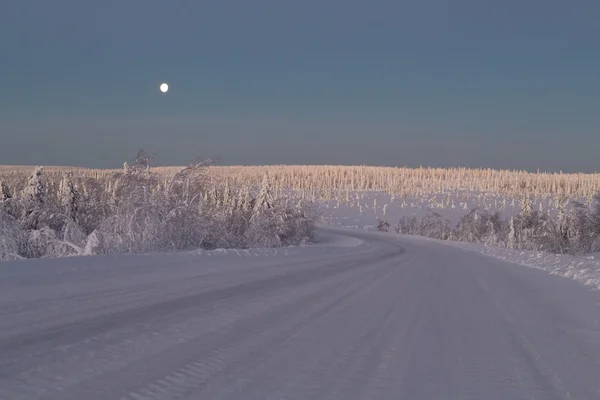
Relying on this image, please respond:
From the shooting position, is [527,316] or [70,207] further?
[70,207]

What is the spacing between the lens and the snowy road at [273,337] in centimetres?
530

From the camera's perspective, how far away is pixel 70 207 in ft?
89.2

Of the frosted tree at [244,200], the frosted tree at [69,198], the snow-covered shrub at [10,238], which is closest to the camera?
the snow-covered shrub at [10,238]

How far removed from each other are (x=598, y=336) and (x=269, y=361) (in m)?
4.89

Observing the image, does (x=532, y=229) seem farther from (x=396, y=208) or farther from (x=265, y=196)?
(x=396, y=208)

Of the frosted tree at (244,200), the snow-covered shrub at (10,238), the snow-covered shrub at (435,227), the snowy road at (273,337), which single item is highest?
the frosted tree at (244,200)

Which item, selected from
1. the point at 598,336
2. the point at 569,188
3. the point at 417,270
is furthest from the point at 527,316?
the point at 569,188

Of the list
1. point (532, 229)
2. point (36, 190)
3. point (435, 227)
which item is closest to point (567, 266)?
point (36, 190)

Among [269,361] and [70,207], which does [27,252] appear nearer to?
[70,207]

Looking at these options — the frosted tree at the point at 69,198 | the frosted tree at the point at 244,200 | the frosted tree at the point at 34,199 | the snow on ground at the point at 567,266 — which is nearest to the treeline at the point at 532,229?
the snow on ground at the point at 567,266

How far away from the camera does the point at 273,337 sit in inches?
284

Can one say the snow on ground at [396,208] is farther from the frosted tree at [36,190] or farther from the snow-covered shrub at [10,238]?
the snow-covered shrub at [10,238]

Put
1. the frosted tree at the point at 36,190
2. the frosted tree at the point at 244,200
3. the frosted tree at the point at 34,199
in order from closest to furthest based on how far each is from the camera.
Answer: the frosted tree at the point at 34,199 → the frosted tree at the point at 36,190 → the frosted tree at the point at 244,200

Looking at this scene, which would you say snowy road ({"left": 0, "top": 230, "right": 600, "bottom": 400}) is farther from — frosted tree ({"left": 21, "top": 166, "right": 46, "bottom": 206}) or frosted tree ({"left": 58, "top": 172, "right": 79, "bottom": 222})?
frosted tree ({"left": 58, "top": 172, "right": 79, "bottom": 222})
